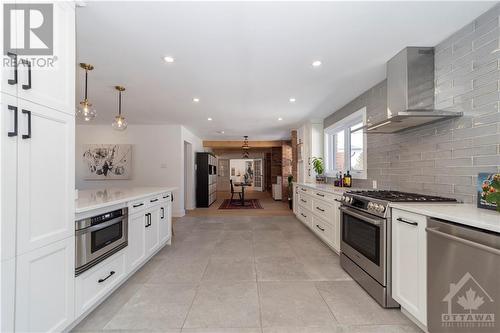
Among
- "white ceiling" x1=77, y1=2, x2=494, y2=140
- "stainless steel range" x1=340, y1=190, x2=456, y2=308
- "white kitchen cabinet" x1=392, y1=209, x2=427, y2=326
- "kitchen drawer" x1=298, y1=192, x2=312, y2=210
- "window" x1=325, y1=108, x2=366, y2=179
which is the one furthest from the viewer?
"kitchen drawer" x1=298, y1=192, x2=312, y2=210

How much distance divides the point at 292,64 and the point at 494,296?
7.85 ft

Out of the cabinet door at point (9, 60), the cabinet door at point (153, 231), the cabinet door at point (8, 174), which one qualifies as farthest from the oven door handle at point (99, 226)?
the cabinet door at point (9, 60)

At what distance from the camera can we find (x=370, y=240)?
2.10 m

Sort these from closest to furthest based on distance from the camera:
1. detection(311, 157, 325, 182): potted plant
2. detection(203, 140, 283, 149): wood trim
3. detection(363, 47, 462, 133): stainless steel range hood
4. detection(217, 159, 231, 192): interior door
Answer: detection(363, 47, 462, 133): stainless steel range hood, detection(311, 157, 325, 182): potted plant, detection(203, 140, 283, 149): wood trim, detection(217, 159, 231, 192): interior door

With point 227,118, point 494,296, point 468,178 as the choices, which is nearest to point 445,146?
point 468,178

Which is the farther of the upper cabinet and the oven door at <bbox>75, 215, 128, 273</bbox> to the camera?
the oven door at <bbox>75, 215, 128, 273</bbox>

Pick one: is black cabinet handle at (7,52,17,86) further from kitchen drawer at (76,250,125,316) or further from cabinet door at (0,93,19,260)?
kitchen drawer at (76,250,125,316)

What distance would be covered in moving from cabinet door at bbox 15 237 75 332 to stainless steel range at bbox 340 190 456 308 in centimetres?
240

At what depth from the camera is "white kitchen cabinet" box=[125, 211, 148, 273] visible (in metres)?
2.33

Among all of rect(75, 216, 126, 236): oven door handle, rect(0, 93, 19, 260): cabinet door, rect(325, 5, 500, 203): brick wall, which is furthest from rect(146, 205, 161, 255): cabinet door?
rect(325, 5, 500, 203): brick wall

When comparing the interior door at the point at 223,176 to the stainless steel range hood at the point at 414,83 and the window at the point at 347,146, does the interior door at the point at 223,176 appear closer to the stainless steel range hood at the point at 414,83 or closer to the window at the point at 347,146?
the window at the point at 347,146

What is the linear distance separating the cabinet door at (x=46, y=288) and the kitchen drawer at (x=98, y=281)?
9 centimetres

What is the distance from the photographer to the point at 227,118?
17.0 feet

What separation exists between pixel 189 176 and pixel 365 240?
568 centimetres
